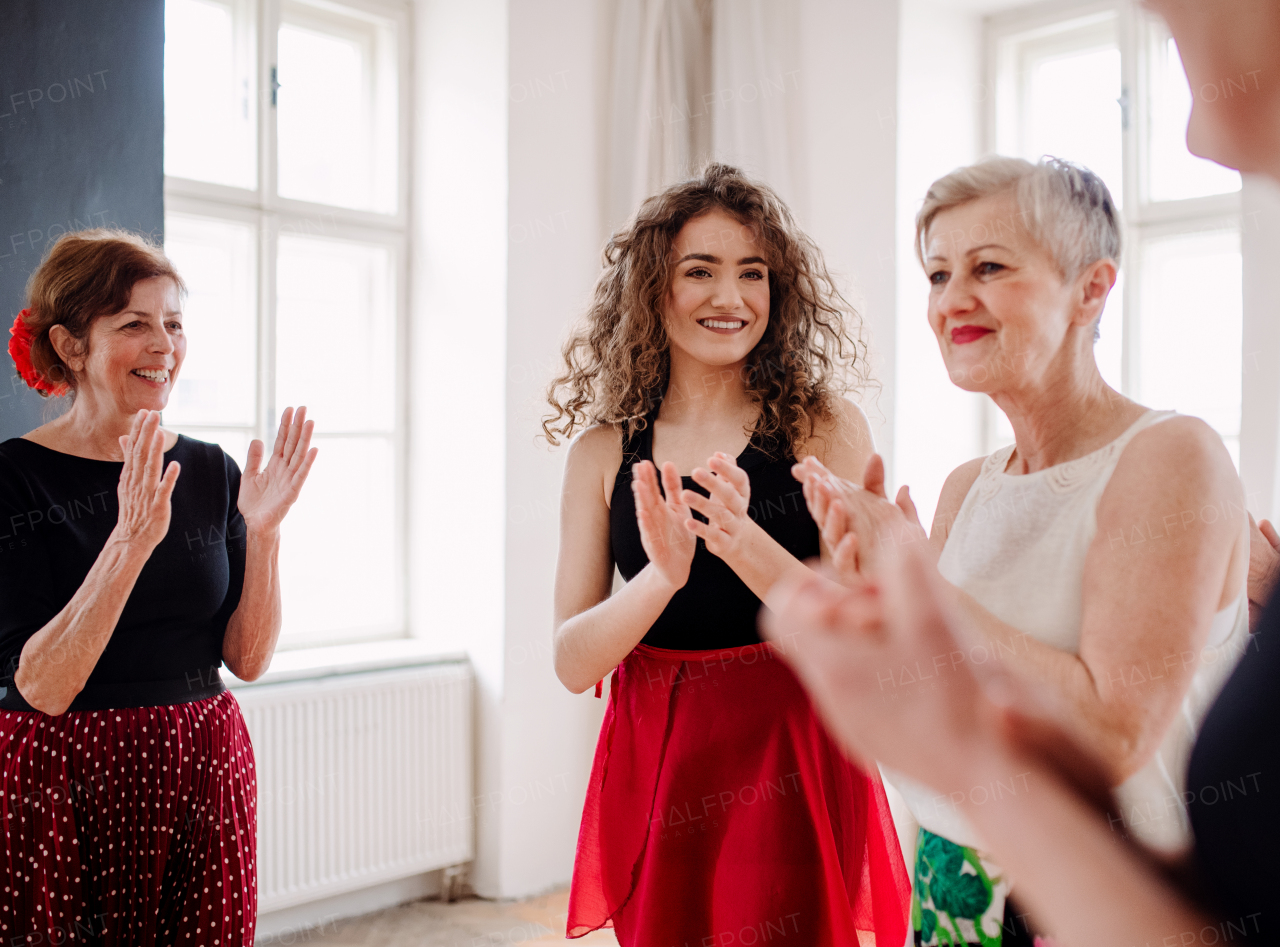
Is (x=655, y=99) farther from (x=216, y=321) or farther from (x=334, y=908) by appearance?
(x=334, y=908)

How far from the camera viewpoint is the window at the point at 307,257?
3.14 metres

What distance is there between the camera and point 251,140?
3.23 meters

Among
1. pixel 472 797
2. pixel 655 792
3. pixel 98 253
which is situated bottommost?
pixel 472 797

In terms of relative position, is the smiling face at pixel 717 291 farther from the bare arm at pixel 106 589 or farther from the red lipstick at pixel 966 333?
the bare arm at pixel 106 589

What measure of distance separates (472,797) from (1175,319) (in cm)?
283

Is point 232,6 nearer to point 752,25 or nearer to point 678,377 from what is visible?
point 752,25

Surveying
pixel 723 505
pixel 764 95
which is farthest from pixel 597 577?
pixel 764 95

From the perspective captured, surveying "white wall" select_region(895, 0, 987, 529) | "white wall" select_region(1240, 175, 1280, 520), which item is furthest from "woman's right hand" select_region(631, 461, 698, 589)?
"white wall" select_region(895, 0, 987, 529)

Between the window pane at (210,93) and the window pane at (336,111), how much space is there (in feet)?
0.41

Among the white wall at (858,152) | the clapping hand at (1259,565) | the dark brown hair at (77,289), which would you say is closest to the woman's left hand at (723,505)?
the clapping hand at (1259,565)

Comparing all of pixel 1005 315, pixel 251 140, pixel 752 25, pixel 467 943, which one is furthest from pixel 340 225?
pixel 1005 315

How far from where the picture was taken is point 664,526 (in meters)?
1.38

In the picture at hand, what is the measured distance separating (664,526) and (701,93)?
8.88ft

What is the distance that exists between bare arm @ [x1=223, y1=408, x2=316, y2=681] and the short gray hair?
4.04 ft
